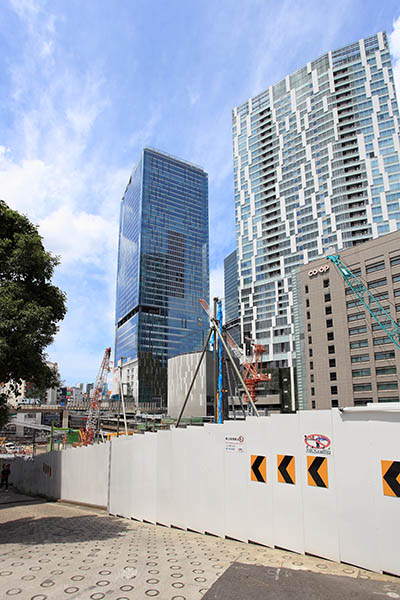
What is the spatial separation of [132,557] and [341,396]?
241 ft

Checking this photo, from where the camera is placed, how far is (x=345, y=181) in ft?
336

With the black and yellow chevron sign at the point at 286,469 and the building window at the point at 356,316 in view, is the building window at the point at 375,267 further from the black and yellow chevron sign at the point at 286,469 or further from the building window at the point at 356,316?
the black and yellow chevron sign at the point at 286,469

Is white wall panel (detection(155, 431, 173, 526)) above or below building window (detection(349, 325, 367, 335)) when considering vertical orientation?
below

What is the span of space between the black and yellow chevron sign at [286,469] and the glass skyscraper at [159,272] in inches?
5579

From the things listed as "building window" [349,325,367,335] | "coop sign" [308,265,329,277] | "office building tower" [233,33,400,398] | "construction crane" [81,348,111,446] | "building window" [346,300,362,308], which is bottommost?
"construction crane" [81,348,111,446]

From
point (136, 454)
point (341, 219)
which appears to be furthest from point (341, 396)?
point (136, 454)

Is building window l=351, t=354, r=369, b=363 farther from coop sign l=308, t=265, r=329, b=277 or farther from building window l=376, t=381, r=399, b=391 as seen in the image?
coop sign l=308, t=265, r=329, b=277

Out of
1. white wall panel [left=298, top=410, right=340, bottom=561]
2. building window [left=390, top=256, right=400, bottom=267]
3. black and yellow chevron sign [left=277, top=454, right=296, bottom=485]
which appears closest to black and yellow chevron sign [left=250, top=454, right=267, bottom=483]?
black and yellow chevron sign [left=277, top=454, right=296, bottom=485]

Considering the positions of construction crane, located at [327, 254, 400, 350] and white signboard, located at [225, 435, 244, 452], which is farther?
A: construction crane, located at [327, 254, 400, 350]

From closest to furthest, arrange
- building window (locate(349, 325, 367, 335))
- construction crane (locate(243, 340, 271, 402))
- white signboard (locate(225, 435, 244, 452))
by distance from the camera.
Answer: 1. white signboard (locate(225, 435, 244, 452))
2. building window (locate(349, 325, 367, 335))
3. construction crane (locate(243, 340, 271, 402))

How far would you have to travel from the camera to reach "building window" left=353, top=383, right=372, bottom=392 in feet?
230

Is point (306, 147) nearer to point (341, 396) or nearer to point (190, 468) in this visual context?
point (341, 396)

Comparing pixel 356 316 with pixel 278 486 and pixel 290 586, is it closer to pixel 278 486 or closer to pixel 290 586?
pixel 278 486

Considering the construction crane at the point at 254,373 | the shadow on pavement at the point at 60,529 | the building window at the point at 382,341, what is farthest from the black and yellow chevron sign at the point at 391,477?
the construction crane at the point at 254,373
